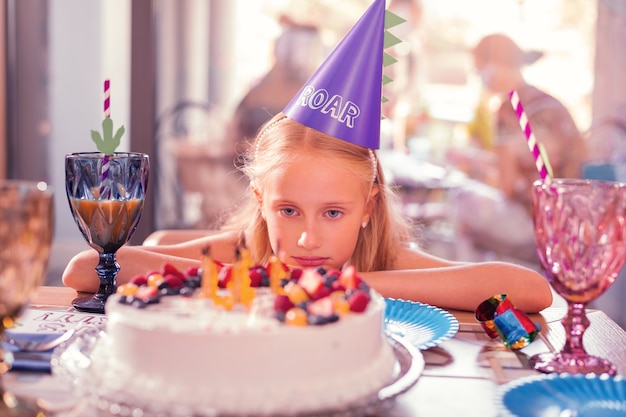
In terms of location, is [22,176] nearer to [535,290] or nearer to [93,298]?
[93,298]

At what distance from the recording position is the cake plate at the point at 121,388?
69 centimetres

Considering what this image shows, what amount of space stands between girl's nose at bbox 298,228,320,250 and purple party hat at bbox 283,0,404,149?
191 mm

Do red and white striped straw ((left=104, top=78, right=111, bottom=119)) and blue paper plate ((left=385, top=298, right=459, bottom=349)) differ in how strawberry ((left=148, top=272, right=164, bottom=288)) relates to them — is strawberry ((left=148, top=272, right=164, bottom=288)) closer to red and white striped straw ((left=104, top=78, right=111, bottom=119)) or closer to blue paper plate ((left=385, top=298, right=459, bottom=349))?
blue paper plate ((left=385, top=298, right=459, bottom=349))

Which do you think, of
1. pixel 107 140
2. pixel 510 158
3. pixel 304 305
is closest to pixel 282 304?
pixel 304 305

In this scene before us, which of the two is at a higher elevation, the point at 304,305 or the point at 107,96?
the point at 107,96

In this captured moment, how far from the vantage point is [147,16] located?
380 centimetres

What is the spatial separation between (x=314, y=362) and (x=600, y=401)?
0.29 metres

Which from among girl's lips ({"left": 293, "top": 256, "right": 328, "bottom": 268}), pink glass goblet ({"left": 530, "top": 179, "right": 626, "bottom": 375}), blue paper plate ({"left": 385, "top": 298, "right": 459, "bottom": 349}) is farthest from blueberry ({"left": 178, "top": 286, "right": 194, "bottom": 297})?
girl's lips ({"left": 293, "top": 256, "right": 328, "bottom": 268})

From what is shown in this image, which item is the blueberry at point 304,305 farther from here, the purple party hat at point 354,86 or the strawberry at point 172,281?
the purple party hat at point 354,86

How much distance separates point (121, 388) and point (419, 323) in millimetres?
478

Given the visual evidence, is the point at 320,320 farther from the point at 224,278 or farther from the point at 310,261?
the point at 310,261

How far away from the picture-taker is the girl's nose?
1368 mm

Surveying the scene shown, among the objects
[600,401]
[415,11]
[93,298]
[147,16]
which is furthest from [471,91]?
[600,401]

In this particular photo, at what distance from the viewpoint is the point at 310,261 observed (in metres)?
1.42
